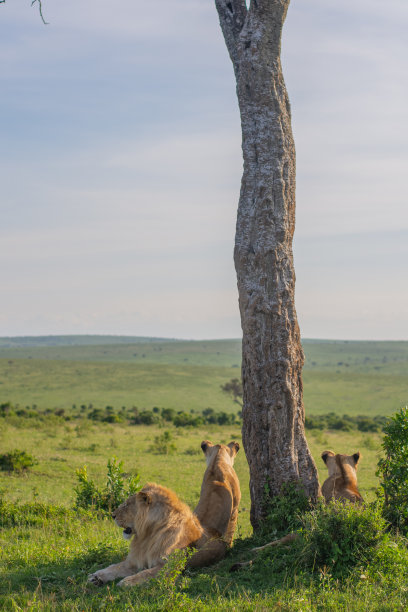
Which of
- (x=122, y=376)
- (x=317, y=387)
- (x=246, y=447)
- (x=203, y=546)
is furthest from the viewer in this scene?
(x=122, y=376)

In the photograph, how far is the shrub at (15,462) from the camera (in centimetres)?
1672

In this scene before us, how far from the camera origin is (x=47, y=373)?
8138 cm

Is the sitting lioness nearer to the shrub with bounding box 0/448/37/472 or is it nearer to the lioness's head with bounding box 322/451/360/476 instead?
the lioness's head with bounding box 322/451/360/476

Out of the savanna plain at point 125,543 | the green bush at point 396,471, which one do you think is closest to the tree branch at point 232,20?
the green bush at point 396,471

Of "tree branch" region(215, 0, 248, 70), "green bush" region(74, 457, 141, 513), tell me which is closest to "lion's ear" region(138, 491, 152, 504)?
"green bush" region(74, 457, 141, 513)

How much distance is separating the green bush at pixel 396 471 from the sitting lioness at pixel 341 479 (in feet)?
1.46

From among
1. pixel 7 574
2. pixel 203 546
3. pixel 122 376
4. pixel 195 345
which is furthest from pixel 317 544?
pixel 195 345

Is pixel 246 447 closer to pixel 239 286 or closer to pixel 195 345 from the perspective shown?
pixel 239 286

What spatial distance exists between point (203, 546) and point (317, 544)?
1.16 meters

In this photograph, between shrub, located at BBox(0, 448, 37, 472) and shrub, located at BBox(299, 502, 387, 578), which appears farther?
shrub, located at BBox(0, 448, 37, 472)

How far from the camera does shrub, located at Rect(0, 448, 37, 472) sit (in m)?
16.7

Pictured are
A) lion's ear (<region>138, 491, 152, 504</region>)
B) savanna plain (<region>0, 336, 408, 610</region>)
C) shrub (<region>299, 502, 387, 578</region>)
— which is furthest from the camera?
lion's ear (<region>138, 491, 152, 504</region>)

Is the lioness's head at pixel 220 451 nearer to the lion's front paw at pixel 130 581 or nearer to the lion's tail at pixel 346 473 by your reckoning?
the lion's tail at pixel 346 473

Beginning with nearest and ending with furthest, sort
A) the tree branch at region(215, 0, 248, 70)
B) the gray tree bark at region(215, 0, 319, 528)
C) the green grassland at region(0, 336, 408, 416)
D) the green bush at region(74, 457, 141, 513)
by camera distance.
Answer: the gray tree bark at region(215, 0, 319, 528) → the tree branch at region(215, 0, 248, 70) → the green bush at region(74, 457, 141, 513) → the green grassland at region(0, 336, 408, 416)
